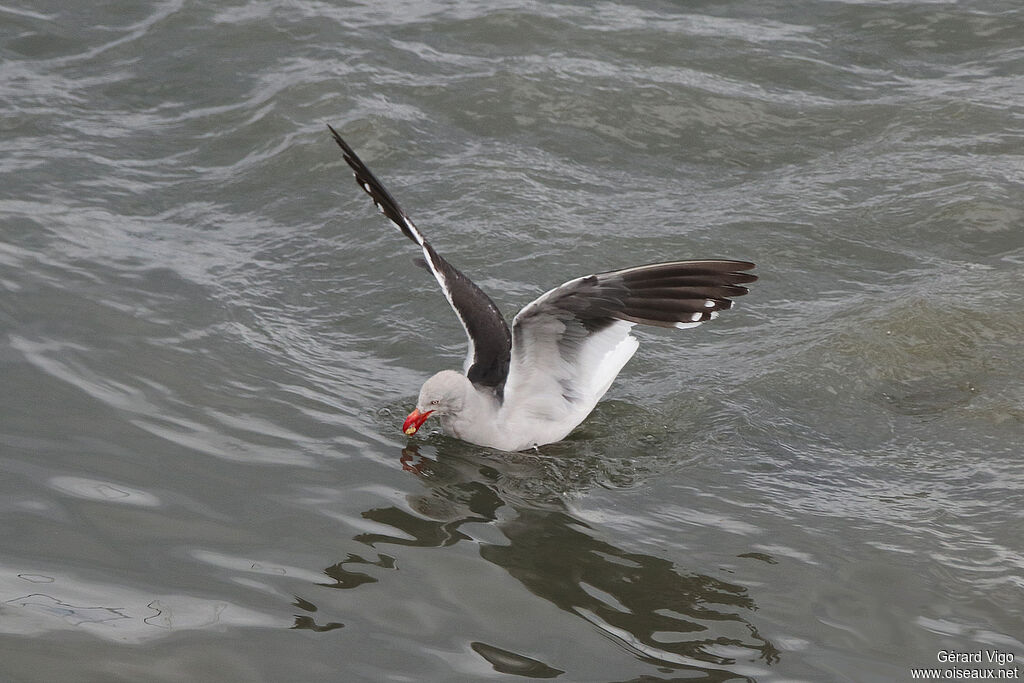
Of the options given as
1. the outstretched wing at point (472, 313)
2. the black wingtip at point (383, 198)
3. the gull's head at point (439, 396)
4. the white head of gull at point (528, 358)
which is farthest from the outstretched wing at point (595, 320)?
the black wingtip at point (383, 198)

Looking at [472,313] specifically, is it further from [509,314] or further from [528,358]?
[509,314]

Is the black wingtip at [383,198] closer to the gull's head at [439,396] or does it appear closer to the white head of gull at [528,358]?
the white head of gull at [528,358]

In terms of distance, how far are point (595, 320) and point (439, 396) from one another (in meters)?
0.96

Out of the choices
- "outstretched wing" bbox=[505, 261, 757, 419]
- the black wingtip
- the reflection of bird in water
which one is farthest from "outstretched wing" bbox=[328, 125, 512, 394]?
the reflection of bird in water

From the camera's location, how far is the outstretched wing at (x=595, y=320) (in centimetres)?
576

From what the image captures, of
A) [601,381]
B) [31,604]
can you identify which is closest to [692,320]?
[601,381]

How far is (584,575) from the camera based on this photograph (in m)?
5.03

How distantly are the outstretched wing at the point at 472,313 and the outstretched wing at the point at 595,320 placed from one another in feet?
0.73

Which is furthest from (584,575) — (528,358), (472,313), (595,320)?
(472,313)

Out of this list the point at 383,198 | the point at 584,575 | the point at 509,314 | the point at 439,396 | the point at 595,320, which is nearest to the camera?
the point at 584,575

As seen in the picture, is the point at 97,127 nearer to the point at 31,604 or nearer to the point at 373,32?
the point at 373,32

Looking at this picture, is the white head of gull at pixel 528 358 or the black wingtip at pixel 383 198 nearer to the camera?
the white head of gull at pixel 528 358

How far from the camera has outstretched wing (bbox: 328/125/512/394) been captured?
662cm

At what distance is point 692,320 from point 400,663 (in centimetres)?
231
